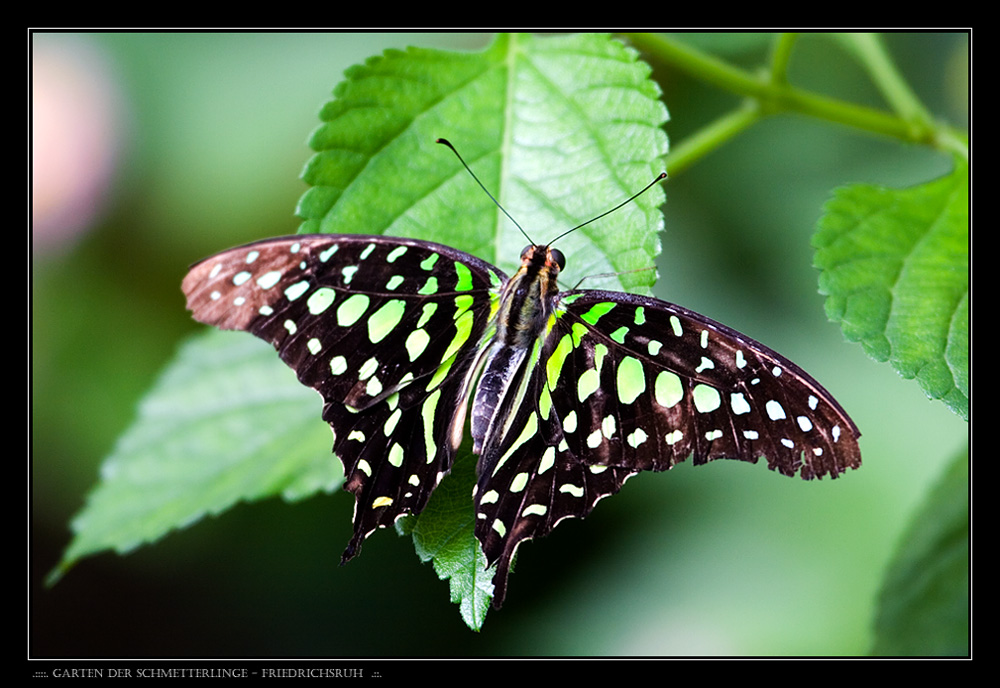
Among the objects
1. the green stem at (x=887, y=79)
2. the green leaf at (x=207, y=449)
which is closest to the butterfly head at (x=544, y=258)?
the green leaf at (x=207, y=449)

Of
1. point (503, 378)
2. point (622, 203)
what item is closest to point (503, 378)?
point (503, 378)

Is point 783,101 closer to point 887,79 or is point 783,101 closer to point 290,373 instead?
point 887,79

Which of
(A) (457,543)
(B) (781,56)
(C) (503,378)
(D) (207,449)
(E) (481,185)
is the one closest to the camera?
(A) (457,543)

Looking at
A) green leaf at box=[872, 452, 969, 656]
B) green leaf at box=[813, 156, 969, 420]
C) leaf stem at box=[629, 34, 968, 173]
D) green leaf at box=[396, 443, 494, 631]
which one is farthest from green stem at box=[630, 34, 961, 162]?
green leaf at box=[396, 443, 494, 631]

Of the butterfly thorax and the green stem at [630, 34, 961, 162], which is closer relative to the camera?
the butterfly thorax

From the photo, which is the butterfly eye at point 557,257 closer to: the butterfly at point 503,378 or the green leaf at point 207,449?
the butterfly at point 503,378

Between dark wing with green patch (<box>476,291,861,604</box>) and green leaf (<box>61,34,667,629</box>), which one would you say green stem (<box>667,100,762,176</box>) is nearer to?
green leaf (<box>61,34,667,629</box>)
